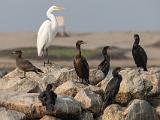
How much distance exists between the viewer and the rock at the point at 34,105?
2264cm

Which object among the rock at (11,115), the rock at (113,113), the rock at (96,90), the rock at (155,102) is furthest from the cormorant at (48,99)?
the rock at (155,102)

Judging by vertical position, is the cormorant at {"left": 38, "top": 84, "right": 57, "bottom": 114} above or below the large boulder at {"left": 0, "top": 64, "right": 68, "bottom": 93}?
below

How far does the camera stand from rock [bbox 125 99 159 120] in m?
23.2

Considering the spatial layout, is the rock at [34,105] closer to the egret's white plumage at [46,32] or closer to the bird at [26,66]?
the bird at [26,66]

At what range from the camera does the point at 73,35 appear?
2990 inches

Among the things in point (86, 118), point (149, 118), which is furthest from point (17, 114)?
point (149, 118)

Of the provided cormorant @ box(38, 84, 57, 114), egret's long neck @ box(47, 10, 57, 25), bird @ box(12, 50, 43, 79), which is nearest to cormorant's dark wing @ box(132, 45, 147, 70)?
bird @ box(12, 50, 43, 79)

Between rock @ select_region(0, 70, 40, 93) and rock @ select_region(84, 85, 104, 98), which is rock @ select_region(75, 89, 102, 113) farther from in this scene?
rock @ select_region(0, 70, 40, 93)

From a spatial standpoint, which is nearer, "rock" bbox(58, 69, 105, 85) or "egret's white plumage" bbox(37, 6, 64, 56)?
"rock" bbox(58, 69, 105, 85)

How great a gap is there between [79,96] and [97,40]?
2014 inches

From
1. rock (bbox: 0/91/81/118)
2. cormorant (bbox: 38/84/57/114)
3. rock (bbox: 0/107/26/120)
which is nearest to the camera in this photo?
rock (bbox: 0/107/26/120)

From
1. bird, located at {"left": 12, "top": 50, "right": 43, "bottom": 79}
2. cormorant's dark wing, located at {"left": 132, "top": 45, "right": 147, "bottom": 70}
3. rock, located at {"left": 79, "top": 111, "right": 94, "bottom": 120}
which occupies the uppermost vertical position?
cormorant's dark wing, located at {"left": 132, "top": 45, "right": 147, "bottom": 70}

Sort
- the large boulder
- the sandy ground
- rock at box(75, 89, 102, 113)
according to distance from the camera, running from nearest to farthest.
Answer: rock at box(75, 89, 102, 113) → the large boulder → the sandy ground

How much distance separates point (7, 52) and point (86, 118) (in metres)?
43.2
